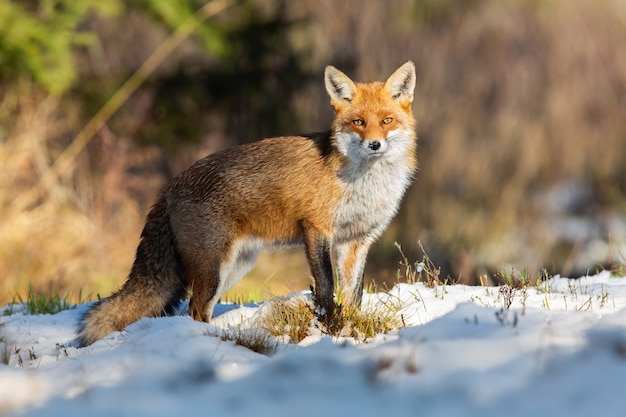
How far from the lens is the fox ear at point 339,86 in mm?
5559

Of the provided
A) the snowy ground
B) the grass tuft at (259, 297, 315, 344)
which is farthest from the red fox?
the snowy ground

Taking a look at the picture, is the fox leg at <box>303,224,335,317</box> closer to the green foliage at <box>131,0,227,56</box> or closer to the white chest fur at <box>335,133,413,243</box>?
the white chest fur at <box>335,133,413,243</box>

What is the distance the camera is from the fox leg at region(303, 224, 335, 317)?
5.01 meters

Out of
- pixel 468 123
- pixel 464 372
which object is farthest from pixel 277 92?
pixel 464 372

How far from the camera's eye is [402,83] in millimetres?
5637

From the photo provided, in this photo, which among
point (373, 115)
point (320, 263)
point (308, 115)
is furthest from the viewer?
point (308, 115)

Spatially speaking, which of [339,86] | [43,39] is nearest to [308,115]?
[43,39]

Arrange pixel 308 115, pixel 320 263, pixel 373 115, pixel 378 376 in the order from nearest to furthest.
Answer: pixel 378 376 < pixel 320 263 < pixel 373 115 < pixel 308 115

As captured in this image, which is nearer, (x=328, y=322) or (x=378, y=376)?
(x=378, y=376)

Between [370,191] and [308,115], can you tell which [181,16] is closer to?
[308,115]

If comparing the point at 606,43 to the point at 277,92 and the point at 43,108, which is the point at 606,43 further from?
the point at 43,108

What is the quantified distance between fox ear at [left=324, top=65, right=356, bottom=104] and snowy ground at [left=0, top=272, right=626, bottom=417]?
2245 millimetres

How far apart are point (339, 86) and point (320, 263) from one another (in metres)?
1.36

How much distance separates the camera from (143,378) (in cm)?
321
